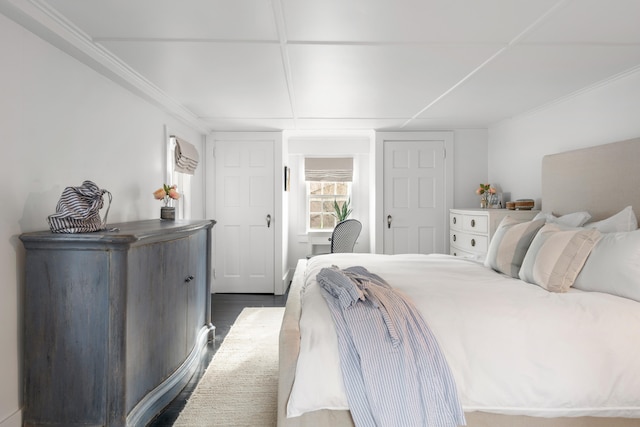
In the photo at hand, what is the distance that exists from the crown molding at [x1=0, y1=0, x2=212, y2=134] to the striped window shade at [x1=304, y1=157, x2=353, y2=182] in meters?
2.81

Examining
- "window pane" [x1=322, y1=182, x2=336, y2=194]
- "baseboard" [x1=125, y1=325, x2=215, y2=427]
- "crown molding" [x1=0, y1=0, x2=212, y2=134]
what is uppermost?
"crown molding" [x1=0, y1=0, x2=212, y2=134]

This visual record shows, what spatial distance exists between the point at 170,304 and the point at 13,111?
4.53ft

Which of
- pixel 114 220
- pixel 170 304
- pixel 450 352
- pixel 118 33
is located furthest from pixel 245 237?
pixel 450 352

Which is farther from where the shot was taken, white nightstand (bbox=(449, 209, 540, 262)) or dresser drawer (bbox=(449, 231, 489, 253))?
dresser drawer (bbox=(449, 231, 489, 253))

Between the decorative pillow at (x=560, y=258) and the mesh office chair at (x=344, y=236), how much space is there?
8.32ft

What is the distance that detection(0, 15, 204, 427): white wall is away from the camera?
186 centimetres

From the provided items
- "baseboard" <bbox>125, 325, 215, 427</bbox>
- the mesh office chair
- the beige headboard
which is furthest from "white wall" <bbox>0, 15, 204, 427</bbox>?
the beige headboard

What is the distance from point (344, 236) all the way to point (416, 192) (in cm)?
119

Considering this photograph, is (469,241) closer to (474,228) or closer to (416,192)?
(474,228)

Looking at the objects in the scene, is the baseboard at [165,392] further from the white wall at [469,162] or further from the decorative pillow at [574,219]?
the white wall at [469,162]

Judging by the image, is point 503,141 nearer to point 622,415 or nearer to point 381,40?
point 381,40

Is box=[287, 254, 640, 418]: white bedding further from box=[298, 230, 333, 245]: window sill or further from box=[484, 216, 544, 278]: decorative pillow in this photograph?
box=[298, 230, 333, 245]: window sill

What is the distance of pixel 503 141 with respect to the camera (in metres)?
4.59

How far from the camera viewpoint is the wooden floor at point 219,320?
228 cm
